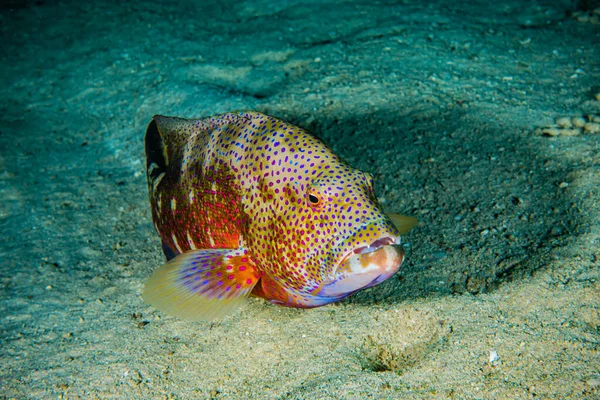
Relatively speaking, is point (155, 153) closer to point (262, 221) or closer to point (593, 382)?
point (262, 221)

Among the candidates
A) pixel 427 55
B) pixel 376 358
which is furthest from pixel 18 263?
pixel 427 55

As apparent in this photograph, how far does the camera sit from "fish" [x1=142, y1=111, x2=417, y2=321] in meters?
2.40

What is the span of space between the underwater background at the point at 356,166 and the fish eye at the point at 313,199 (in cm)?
107

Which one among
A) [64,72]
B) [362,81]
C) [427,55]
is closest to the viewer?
[362,81]

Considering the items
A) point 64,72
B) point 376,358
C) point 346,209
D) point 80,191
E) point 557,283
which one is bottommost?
point 376,358

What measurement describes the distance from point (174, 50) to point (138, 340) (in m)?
5.16

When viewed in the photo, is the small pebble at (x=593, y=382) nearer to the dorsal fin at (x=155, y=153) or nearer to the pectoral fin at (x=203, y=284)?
the pectoral fin at (x=203, y=284)

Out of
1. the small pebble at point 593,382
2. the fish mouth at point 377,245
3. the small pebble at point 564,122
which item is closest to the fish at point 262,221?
the fish mouth at point 377,245

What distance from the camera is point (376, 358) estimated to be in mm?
2951

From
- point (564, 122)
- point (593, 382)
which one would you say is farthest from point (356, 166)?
point (593, 382)

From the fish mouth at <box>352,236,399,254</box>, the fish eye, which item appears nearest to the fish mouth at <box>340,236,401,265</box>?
the fish mouth at <box>352,236,399,254</box>

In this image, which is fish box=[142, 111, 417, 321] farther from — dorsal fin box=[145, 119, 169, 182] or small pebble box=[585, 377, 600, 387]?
small pebble box=[585, 377, 600, 387]

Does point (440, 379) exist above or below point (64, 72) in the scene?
below

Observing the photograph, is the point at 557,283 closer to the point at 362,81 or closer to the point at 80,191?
the point at 362,81
